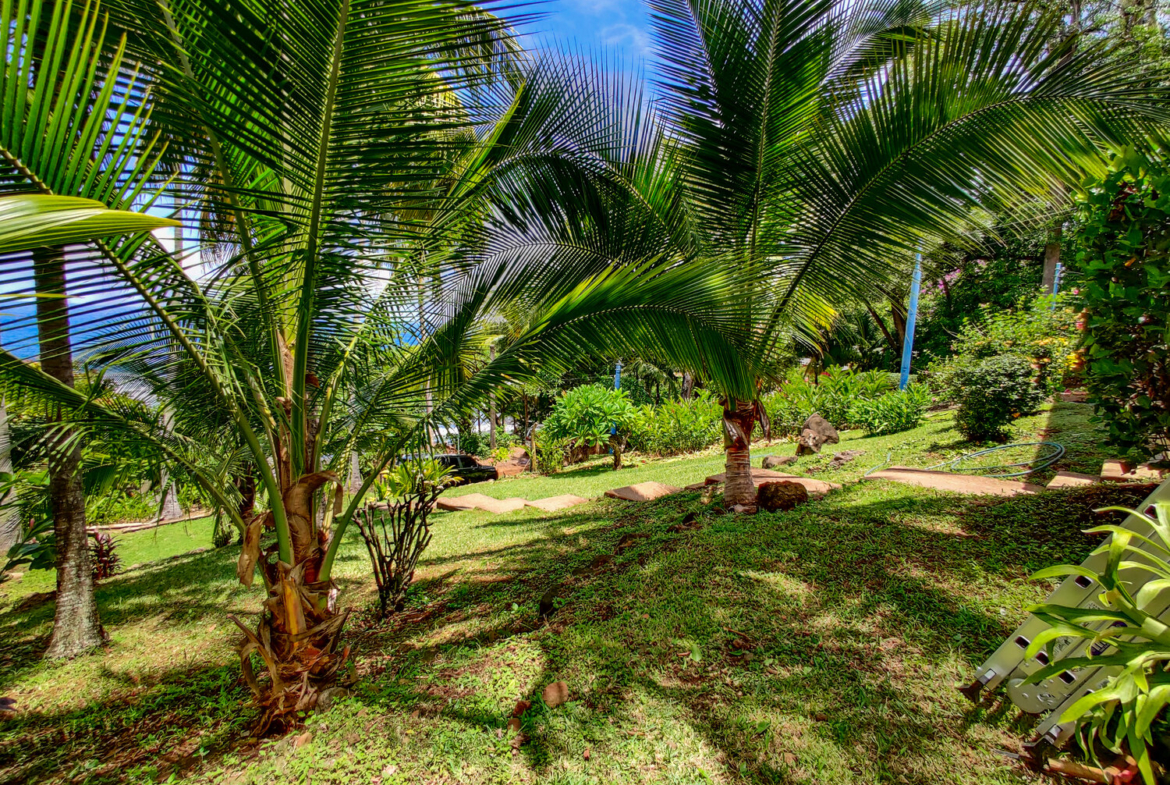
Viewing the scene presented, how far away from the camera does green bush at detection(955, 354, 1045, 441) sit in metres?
6.26

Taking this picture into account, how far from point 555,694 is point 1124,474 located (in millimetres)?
4605

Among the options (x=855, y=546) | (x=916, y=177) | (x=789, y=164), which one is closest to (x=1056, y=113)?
(x=916, y=177)

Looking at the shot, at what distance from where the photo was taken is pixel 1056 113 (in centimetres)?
285

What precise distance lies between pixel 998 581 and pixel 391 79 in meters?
3.79

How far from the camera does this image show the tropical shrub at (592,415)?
Result: 1243 centimetres

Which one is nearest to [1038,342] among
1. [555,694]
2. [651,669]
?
[651,669]

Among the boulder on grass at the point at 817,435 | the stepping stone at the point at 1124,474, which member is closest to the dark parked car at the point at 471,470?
the boulder on grass at the point at 817,435

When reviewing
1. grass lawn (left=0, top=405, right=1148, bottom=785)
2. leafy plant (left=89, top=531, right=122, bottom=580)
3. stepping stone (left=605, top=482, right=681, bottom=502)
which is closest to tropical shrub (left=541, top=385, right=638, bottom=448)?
stepping stone (left=605, top=482, right=681, bottom=502)

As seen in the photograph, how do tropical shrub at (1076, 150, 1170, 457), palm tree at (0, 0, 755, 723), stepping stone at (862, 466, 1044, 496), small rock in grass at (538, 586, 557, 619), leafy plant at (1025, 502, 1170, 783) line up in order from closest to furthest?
leafy plant at (1025, 502, 1170, 783) → palm tree at (0, 0, 755, 723) → tropical shrub at (1076, 150, 1170, 457) → small rock in grass at (538, 586, 557, 619) → stepping stone at (862, 466, 1044, 496)

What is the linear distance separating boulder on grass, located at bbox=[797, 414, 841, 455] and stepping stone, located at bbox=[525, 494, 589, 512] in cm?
401

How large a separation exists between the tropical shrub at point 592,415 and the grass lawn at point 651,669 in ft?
25.9

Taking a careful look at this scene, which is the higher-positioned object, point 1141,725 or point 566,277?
point 566,277

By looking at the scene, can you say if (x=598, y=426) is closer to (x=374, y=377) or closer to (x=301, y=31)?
(x=374, y=377)

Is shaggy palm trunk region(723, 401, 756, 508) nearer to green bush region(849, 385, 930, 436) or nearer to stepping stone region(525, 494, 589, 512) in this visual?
stepping stone region(525, 494, 589, 512)
